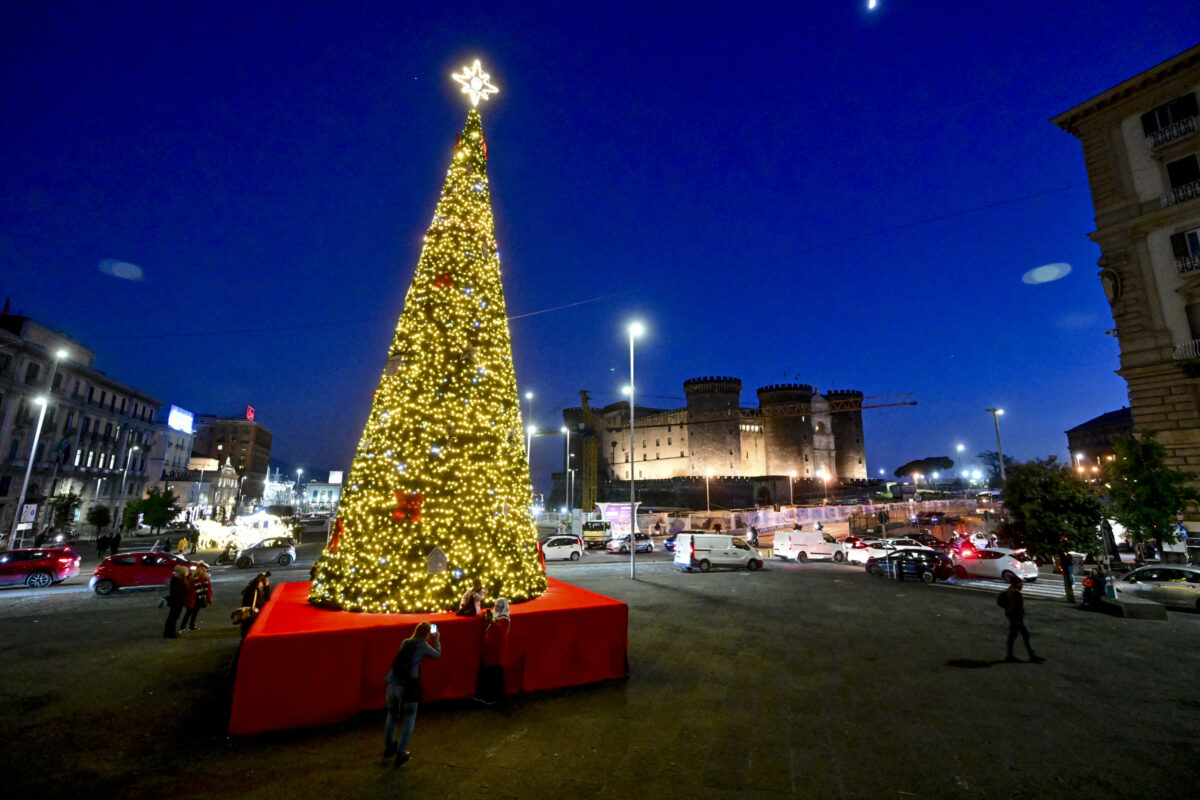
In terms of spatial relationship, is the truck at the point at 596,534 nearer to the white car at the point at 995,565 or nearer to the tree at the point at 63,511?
the white car at the point at 995,565

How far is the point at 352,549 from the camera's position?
769 cm

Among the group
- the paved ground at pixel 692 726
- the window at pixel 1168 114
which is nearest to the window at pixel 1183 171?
the window at pixel 1168 114

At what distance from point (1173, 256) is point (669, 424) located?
64.2m

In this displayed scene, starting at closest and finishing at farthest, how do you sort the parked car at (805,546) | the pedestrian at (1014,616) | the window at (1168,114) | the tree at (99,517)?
the pedestrian at (1014,616)
the window at (1168,114)
the parked car at (805,546)
the tree at (99,517)

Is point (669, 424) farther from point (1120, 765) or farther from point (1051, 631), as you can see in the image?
point (1120, 765)

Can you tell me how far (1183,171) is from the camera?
20984 mm

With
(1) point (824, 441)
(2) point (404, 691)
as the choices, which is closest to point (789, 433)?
(1) point (824, 441)

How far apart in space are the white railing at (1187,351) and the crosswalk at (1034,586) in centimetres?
973

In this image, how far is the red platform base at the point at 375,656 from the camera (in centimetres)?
611

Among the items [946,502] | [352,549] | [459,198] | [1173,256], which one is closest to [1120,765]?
[352,549]

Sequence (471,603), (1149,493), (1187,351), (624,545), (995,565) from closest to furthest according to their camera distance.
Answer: (471,603) → (1149,493) → (1187,351) → (995,565) → (624,545)

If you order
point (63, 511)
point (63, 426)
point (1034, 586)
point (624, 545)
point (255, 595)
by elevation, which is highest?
point (63, 426)

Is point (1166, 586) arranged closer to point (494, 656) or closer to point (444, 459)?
point (494, 656)

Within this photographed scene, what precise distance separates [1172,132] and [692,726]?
3099 centimetres
